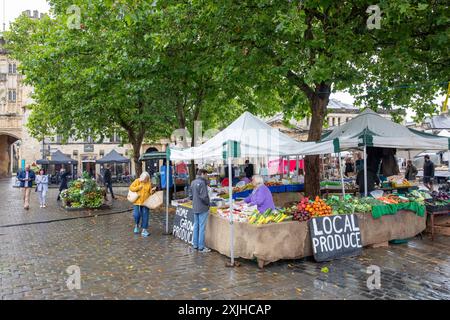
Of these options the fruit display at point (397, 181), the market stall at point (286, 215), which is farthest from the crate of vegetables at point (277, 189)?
the market stall at point (286, 215)

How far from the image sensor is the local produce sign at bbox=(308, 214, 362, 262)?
7.91m

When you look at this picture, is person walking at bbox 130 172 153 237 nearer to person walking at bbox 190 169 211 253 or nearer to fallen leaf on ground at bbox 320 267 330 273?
person walking at bbox 190 169 211 253

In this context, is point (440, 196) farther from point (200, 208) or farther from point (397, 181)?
point (200, 208)

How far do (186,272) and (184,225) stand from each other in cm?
302

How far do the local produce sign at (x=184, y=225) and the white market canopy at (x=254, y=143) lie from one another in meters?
1.61

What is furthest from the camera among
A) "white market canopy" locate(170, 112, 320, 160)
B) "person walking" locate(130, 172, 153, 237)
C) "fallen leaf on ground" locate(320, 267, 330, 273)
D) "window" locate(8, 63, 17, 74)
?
"window" locate(8, 63, 17, 74)

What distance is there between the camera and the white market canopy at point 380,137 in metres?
10.5

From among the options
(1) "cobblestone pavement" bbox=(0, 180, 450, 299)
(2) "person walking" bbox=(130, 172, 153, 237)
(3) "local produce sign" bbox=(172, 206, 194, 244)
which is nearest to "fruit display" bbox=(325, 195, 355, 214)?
(1) "cobblestone pavement" bbox=(0, 180, 450, 299)

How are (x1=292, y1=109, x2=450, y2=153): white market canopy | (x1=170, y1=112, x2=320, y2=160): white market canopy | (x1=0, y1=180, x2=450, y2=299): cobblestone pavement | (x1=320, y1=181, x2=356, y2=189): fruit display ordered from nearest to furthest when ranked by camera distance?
(x1=0, y1=180, x2=450, y2=299): cobblestone pavement
(x1=170, y1=112, x2=320, y2=160): white market canopy
(x1=292, y1=109, x2=450, y2=153): white market canopy
(x1=320, y1=181, x2=356, y2=189): fruit display

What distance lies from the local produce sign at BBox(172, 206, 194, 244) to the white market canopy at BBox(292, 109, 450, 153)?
3939mm

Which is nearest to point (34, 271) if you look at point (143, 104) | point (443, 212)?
point (443, 212)

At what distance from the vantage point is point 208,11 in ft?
35.9

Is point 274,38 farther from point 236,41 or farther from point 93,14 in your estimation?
point 93,14

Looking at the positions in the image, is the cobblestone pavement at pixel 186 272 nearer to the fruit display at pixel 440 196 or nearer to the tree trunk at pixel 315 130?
the fruit display at pixel 440 196
